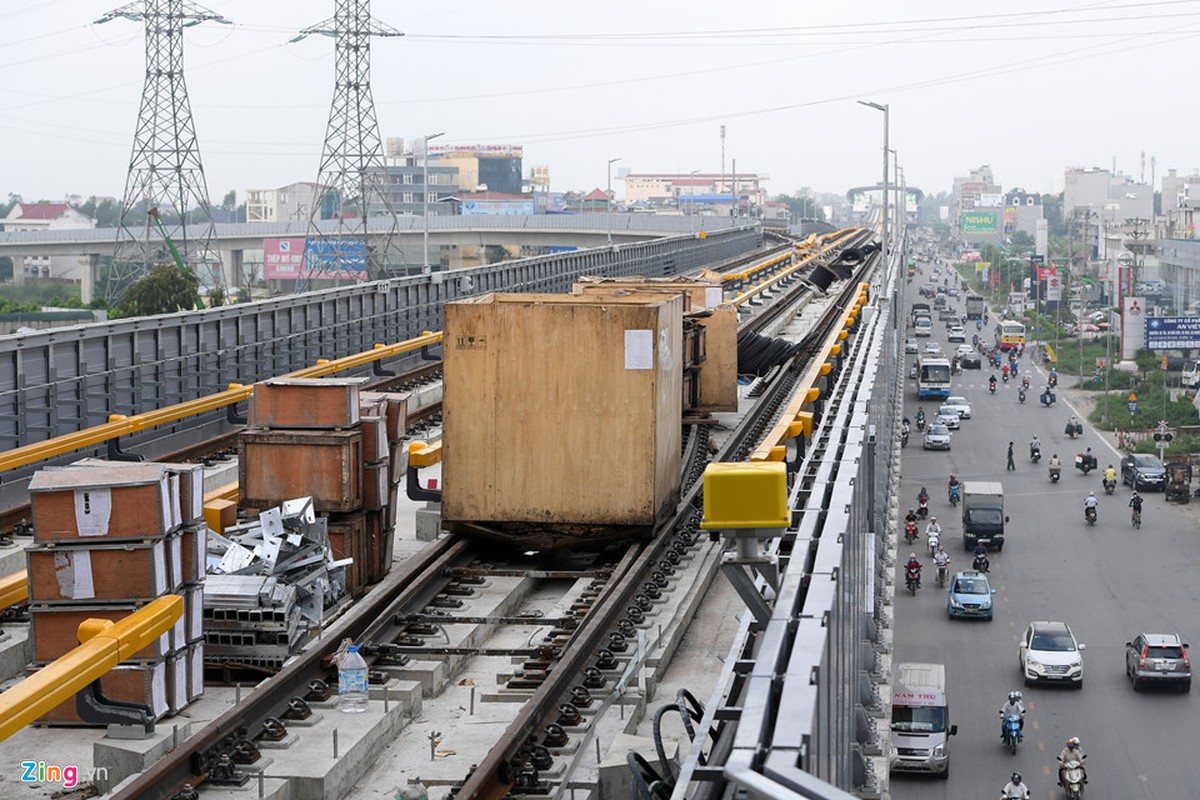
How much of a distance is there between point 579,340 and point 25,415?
20.3 ft

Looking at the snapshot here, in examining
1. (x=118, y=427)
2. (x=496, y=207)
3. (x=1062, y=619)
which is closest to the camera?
(x=118, y=427)

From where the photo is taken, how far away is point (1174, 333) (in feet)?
199

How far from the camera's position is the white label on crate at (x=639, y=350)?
474 inches

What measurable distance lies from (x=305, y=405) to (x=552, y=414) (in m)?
1.88

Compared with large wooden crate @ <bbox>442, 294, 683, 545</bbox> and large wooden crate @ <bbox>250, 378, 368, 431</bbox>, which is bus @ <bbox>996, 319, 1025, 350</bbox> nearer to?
large wooden crate @ <bbox>442, 294, 683, 545</bbox>

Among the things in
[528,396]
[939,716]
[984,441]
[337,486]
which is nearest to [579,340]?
[528,396]

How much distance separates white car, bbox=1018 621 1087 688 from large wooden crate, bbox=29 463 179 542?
75.3 feet

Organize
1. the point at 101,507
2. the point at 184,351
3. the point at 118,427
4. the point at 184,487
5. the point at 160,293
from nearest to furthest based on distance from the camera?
the point at 101,507
the point at 184,487
the point at 118,427
the point at 184,351
the point at 160,293

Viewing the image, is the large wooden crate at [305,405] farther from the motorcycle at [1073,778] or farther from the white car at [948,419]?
the white car at [948,419]

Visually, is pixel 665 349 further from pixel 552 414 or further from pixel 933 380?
pixel 933 380

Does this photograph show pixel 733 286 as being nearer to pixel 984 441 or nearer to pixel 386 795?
pixel 984 441

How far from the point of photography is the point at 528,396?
12141mm

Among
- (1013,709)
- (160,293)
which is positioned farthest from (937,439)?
(1013,709)

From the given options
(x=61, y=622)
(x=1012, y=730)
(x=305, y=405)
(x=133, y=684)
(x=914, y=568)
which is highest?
(x=305, y=405)
